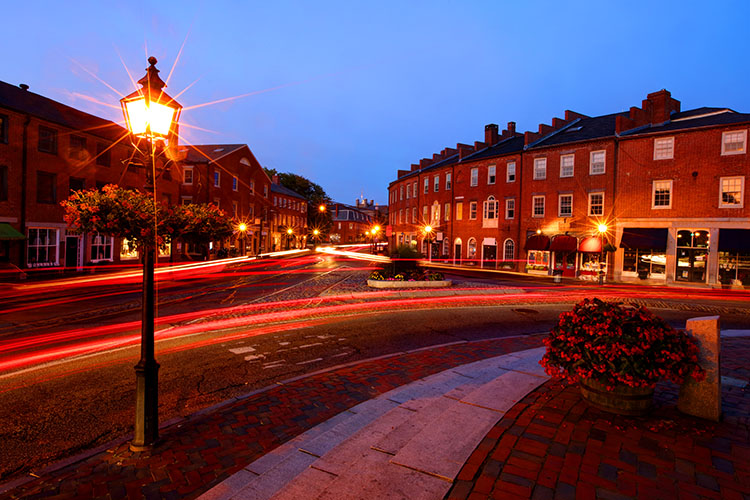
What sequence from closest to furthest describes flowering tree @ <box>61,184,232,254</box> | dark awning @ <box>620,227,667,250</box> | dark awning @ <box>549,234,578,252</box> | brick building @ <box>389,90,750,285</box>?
flowering tree @ <box>61,184,232,254</box> < brick building @ <box>389,90,750,285</box> < dark awning @ <box>620,227,667,250</box> < dark awning @ <box>549,234,578,252</box>

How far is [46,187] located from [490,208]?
35.5m

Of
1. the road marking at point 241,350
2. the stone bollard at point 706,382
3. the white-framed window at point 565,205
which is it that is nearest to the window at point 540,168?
the white-framed window at point 565,205

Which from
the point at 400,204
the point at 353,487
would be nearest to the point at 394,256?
the point at 353,487

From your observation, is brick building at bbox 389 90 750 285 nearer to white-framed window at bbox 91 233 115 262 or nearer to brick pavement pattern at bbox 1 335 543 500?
brick pavement pattern at bbox 1 335 543 500

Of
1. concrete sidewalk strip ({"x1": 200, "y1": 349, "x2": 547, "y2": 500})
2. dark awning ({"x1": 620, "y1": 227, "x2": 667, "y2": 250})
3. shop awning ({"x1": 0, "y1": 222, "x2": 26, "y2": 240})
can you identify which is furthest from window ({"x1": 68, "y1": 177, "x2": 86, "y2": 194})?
dark awning ({"x1": 620, "y1": 227, "x2": 667, "y2": 250})

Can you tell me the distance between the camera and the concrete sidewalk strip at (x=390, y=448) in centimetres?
373

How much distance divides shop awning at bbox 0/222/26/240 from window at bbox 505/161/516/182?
120ft

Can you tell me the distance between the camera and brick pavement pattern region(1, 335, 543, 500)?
12.9 ft

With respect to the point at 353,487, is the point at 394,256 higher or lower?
higher

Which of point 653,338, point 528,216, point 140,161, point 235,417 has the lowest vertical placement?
point 235,417

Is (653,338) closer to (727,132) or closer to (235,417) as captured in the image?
(235,417)

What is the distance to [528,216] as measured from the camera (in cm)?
3538

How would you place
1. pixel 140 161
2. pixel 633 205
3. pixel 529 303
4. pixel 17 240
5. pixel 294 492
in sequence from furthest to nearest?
pixel 633 205 < pixel 17 240 < pixel 529 303 < pixel 140 161 < pixel 294 492

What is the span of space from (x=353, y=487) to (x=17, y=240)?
28.8 m
